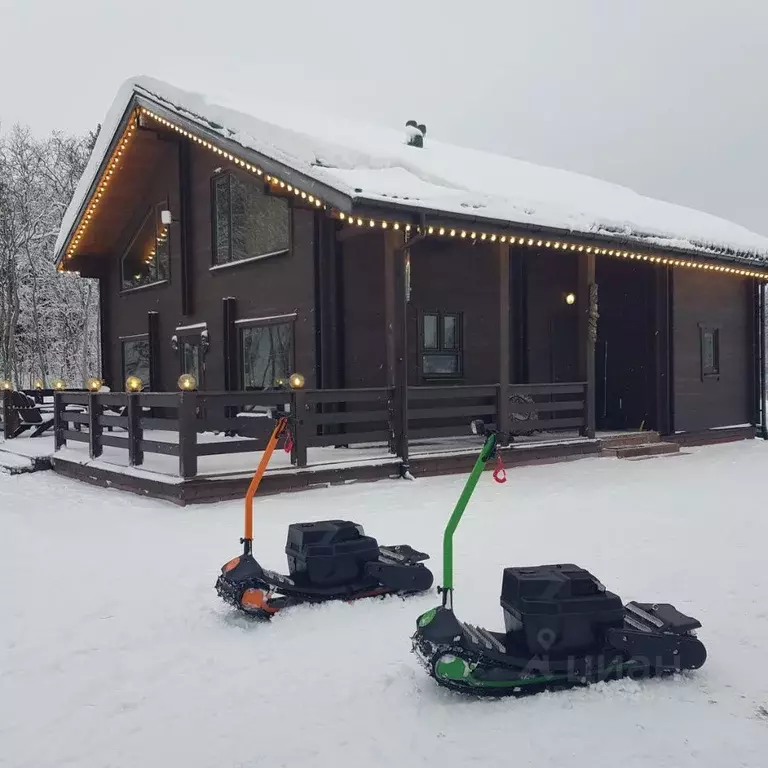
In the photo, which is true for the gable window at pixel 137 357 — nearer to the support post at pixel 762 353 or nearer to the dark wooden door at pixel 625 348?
the dark wooden door at pixel 625 348

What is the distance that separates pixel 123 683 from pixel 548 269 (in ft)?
37.7

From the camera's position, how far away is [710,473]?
979 centimetres

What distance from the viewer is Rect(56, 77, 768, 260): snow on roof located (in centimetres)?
877

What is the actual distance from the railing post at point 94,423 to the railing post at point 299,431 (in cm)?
298

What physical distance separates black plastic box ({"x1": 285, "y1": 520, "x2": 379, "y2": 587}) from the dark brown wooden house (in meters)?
4.56

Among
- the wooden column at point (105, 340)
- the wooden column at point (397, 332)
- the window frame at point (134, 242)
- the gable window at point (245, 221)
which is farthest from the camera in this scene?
the wooden column at point (105, 340)

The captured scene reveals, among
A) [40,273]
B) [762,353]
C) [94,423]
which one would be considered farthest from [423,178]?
[40,273]

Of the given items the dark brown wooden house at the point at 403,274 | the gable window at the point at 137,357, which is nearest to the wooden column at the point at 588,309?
the dark brown wooden house at the point at 403,274

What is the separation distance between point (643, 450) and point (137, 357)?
10.4 meters

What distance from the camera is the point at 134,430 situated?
8719 millimetres

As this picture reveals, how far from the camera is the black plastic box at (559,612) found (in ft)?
10.5

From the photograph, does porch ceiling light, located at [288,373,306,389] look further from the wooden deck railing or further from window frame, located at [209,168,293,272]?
→ window frame, located at [209,168,293,272]

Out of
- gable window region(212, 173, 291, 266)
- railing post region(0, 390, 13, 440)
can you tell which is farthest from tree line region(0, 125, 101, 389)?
gable window region(212, 173, 291, 266)

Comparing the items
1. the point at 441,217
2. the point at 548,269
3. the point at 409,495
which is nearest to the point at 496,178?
the point at 548,269
